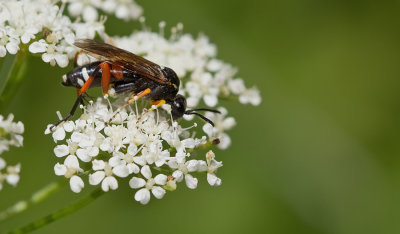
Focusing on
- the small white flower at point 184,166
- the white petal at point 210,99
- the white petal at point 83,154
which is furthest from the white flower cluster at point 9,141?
the white petal at point 210,99

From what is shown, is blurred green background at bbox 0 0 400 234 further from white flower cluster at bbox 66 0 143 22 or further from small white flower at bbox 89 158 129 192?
→ small white flower at bbox 89 158 129 192

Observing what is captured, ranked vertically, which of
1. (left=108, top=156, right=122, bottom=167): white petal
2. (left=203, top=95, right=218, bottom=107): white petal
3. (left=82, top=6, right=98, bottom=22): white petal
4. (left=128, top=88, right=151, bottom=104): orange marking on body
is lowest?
(left=108, top=156, right=122, bottom=167): white petal

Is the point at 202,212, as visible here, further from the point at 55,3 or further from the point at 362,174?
the point at 55,3

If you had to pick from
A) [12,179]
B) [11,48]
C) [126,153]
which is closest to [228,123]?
[126,153]

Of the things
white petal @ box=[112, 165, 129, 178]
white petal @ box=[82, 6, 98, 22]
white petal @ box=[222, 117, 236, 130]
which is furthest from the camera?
white petal @ box=[82, 6, 98, 22]

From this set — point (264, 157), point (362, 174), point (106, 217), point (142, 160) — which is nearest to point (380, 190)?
point (362, 174)

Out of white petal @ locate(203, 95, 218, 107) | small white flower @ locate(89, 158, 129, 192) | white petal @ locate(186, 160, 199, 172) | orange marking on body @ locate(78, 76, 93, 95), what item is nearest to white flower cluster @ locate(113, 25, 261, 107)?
white petal @ locate(203, 95, 218, 107)
